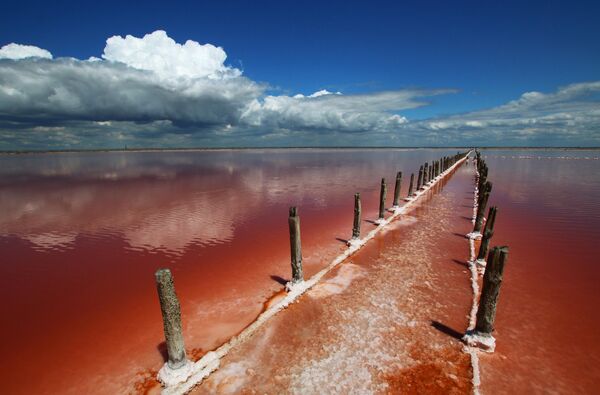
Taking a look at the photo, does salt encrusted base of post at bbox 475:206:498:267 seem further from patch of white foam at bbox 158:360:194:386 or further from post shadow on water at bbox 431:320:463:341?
patch of white foam at bbox 158:360:194:386

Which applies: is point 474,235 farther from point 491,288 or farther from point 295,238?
point 295,238

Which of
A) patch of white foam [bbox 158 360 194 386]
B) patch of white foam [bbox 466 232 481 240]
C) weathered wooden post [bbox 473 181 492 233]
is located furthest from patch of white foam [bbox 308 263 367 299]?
weathered wooden post [bbox 473 181 492 233]

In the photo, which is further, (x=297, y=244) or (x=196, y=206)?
(x=196, y=206)

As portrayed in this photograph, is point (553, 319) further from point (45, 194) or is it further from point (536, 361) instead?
point (45, 194)

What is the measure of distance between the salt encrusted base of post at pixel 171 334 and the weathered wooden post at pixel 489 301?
5.28 m

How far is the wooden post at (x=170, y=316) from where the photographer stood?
500 cm

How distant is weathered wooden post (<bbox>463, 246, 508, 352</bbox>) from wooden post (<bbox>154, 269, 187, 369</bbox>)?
533 cm

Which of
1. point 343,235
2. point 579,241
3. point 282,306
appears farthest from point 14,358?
point 579,241

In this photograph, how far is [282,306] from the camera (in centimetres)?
740

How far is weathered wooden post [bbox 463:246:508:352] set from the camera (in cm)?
558

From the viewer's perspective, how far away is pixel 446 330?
20.9ft

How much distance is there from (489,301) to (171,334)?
5723mm

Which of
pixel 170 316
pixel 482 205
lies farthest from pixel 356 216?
pixel 170 316

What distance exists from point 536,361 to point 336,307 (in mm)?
3841
